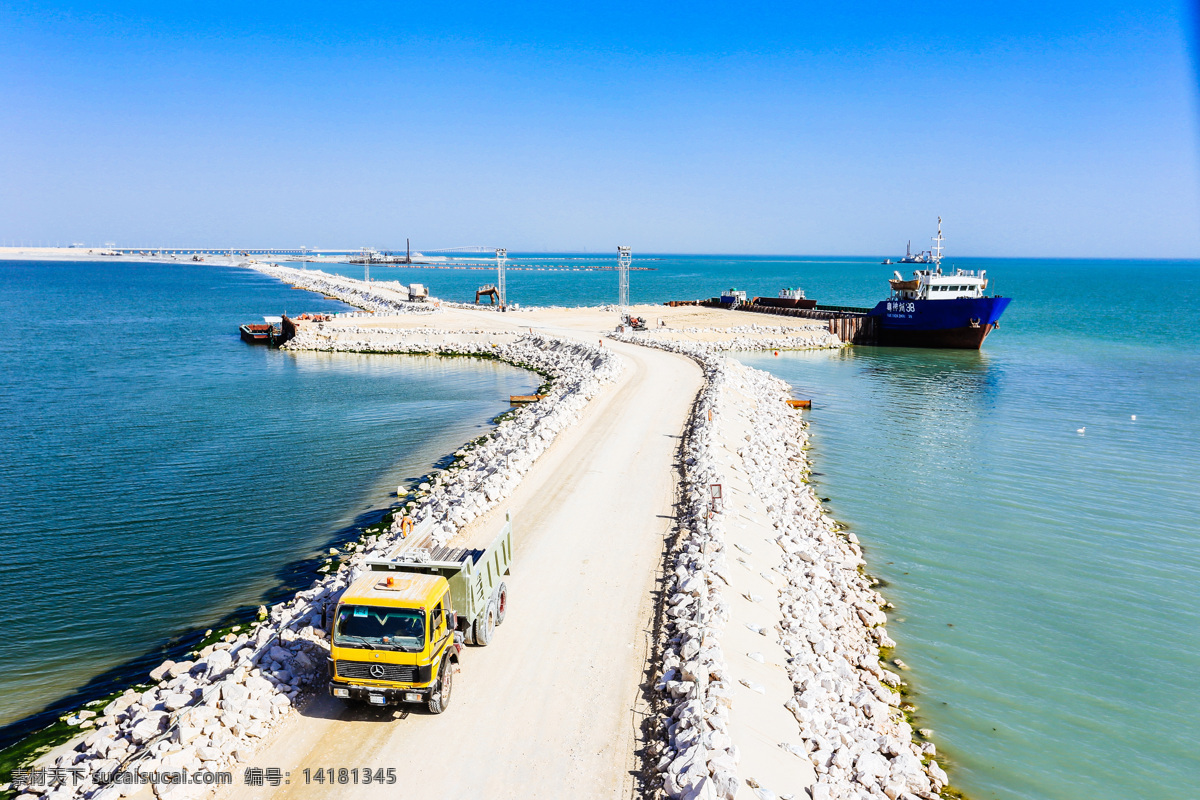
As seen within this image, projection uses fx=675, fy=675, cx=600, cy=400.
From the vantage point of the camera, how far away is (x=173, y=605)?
58.3 feet

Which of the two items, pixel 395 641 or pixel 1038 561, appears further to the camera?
pixel 1038 561

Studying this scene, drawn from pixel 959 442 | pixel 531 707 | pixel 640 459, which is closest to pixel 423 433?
pixel 640 459

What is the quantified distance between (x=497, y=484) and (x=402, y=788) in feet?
38.8

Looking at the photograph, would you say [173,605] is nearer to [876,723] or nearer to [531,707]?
[531,707]

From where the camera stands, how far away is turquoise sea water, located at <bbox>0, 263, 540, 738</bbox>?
16.9 m

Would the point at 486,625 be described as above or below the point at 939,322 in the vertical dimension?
below

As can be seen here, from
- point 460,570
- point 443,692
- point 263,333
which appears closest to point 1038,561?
point 460,570

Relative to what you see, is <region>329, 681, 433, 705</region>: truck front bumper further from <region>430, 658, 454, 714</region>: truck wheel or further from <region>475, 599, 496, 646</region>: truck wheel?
<region>475, 599, 496, 646</region>: truck wheel

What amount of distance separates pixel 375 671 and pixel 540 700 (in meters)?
2.92

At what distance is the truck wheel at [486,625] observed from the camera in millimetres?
12930

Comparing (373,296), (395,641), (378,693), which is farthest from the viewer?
(373,296)

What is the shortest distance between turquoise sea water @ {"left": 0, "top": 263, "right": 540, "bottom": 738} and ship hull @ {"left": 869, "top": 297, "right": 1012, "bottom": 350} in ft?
142

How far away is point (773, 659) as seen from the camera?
13.7 meters

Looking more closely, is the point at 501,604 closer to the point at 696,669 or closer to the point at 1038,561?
the point at 696,669
